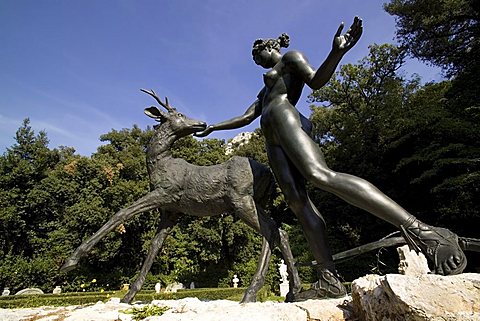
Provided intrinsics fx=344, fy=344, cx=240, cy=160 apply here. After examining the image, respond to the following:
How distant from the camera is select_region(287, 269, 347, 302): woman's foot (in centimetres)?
292

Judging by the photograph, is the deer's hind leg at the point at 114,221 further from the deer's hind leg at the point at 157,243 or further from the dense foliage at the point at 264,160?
the dense foliage at the point at 264,160

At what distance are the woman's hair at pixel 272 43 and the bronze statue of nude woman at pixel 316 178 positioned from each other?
59 cm

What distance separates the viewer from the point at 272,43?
162 inches

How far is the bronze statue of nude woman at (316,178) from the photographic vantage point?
228 centimetres

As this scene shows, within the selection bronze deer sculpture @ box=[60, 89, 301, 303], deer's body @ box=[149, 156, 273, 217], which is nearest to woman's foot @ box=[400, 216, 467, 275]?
bronze deer sculpture @ box=[60, 89, 301, 303]

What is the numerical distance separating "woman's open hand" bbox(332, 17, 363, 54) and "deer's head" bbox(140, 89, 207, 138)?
2821 mm

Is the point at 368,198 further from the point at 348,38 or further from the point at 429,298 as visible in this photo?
the point at 348,38

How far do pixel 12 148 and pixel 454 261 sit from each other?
31.8 m

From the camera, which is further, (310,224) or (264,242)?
(264,242)

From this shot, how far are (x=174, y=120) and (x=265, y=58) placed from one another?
2.01m

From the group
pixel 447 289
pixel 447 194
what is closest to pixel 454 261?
pixel 447 289

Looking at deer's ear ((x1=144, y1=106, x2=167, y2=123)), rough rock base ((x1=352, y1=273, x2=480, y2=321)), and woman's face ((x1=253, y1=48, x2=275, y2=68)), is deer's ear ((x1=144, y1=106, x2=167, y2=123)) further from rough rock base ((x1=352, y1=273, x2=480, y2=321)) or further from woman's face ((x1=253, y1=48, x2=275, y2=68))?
rough rock base ((x1=352, y1=273, x2=480, y2=321))

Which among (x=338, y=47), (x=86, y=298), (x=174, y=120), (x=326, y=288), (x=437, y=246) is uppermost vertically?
(x=174, y=120)

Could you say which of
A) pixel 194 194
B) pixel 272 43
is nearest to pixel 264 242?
pixel 194 194
